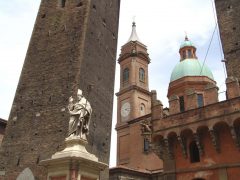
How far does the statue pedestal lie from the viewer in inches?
200

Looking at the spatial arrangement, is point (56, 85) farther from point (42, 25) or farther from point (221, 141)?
point (221, 141)

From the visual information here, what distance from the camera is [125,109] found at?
30.9 metres

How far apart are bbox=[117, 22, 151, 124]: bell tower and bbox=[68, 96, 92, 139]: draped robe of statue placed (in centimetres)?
2359

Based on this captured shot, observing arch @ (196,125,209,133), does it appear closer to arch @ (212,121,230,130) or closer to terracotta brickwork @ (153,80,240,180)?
terracotta brickwork @ (153,80,240,180)

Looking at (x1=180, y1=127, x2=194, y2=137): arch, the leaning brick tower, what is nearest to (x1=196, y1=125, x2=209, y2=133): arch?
(x1=180, y1=127, x2=194, y2=137): arch

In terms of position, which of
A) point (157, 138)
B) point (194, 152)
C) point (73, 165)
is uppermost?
point (157, 138)

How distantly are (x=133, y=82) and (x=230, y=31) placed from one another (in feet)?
49.3

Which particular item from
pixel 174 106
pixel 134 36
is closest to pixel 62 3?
pixel 174 106

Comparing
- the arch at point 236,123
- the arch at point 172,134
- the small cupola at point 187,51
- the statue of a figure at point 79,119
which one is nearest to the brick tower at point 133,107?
the small cupola at point 187,51

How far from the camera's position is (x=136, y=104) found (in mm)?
30125

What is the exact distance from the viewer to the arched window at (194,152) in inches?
600

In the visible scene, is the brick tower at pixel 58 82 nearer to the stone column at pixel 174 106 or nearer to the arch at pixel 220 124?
the stone column at pixel 174 106

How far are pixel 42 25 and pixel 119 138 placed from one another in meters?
14.8

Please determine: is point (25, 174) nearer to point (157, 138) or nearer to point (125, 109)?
point (157, 138)
